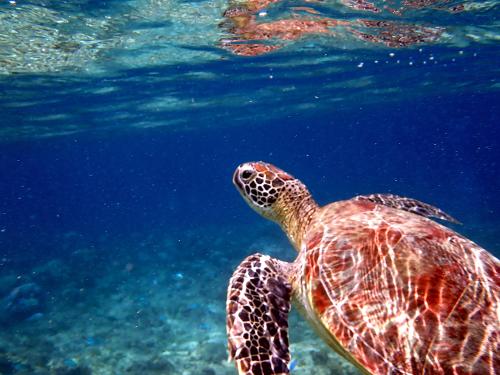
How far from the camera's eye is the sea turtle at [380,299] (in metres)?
2.28

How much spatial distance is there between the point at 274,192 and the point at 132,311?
878cm

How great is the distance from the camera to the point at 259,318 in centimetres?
291

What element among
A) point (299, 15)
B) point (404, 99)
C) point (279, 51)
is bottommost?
point (404, 99)

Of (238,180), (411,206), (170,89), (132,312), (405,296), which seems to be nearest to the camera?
(405,296)

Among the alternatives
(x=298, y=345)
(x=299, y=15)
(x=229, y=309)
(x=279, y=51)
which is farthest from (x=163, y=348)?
(x=279, y=51)

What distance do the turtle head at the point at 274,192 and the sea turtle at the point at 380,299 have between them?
96 centimetres

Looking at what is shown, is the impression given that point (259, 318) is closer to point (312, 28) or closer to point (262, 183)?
point (262, 183)

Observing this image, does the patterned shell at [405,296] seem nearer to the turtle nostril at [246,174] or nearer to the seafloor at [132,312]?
the turtle nostril at [246,174]

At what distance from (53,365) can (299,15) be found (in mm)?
11583

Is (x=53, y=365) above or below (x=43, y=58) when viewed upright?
below

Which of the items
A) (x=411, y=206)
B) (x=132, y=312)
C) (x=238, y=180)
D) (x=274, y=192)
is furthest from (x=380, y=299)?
(x=132, y=312)

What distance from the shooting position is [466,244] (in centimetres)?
295

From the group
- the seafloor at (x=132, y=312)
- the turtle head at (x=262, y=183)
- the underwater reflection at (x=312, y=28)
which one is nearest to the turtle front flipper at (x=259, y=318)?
the turtle head at (x=262, y=183)

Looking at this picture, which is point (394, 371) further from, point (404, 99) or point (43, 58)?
point (404, 99)
